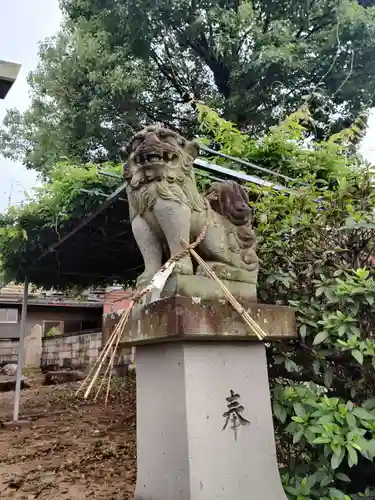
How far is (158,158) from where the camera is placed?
5.76ft

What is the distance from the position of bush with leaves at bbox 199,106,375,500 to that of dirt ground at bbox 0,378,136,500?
4.59 ft

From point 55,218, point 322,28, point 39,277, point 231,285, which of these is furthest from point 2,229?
point 322,28

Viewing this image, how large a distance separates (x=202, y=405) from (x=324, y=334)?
2.27 feet

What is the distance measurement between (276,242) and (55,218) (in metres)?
2.18

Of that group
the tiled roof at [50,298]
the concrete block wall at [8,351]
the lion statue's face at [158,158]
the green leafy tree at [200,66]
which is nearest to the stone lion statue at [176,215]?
the lion statue's face at [158,158]

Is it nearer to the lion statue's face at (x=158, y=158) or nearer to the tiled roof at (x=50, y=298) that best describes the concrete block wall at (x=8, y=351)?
the tiled roof at (x=50, y=298)

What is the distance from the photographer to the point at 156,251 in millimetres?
1835

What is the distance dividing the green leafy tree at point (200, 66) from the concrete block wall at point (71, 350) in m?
5.19

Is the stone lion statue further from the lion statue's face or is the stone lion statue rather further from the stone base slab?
the stone base slab

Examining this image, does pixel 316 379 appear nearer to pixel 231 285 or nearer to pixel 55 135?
pixel 231 285

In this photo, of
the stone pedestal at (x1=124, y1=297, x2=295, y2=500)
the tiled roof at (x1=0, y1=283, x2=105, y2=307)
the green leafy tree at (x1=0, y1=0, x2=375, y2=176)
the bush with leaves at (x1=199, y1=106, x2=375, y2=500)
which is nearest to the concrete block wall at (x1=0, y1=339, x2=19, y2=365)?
the tiled roof at (x1=0, y1=283, x2=105, y2=307)

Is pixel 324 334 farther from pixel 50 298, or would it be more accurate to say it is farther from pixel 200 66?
pixel 50 298

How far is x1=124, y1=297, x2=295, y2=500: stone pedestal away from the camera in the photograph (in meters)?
1.49

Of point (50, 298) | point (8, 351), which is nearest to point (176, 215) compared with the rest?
point (8, 351)
